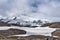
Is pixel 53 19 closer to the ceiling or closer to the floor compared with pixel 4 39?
closer to the ceiling

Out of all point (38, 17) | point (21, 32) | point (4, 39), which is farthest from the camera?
point (38, 17)

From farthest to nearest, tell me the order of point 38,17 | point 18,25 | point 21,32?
1. point 38,17
2. point 18,25
3. point 21,32

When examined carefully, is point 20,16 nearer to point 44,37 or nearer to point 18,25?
point 18,25

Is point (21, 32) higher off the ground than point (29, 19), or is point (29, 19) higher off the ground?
point (29, 19)

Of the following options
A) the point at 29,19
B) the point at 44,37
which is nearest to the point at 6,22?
the point at 29,19

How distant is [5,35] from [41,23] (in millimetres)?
2468

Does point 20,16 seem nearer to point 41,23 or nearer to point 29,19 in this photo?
point 29,19

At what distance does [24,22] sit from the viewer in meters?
10.2

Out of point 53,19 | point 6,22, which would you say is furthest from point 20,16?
point 53,19

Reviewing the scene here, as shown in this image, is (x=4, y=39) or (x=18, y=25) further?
(x=18, y=25)

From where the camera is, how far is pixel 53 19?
10.3 m

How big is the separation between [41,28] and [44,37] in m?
0.73

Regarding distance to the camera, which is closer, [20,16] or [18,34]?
[18,34]

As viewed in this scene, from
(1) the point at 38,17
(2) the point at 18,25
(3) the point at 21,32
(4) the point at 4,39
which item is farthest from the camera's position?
(1) the point at 38,17
